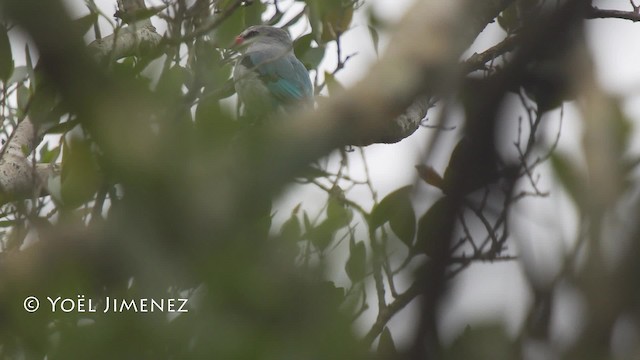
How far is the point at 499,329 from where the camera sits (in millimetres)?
1169

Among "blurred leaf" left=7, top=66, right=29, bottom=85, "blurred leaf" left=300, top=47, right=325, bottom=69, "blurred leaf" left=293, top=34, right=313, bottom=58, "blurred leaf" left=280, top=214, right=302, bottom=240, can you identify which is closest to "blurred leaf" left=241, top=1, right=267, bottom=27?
"blurred leaf" left=293, top=34, right=313, bottom=58

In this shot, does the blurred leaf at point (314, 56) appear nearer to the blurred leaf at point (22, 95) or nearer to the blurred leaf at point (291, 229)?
the blurred leaf at point (22, 95)

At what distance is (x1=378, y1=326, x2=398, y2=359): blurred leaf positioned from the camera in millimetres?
993

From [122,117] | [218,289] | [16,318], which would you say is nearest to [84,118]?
[122,117]

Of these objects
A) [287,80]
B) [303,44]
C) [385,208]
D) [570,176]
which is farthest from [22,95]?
[570,176]

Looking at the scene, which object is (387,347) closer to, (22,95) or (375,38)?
(375,38)

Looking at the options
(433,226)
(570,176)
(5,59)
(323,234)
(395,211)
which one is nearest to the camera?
(433,226)

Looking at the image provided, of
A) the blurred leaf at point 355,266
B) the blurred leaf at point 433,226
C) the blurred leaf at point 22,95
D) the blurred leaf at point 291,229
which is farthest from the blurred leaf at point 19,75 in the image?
the blurred leaf at point 433,226

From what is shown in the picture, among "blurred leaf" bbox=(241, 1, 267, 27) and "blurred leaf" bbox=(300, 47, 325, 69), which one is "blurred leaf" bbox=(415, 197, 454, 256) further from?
"blurred leaf" bbox=(300, 47, 325, 69)

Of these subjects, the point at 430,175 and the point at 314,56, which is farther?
the point at 314,56

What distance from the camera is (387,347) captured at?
1.10 meters

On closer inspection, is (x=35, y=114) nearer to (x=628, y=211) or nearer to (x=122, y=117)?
(x=122, y=117)

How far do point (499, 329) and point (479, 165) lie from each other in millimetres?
367

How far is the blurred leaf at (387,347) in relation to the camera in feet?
3.26
